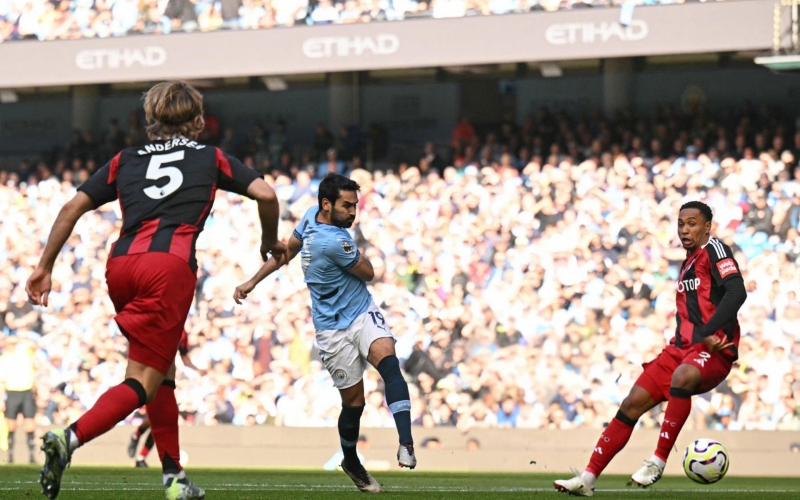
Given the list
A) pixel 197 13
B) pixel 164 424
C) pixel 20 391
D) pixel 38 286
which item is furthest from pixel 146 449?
pixel 38 286

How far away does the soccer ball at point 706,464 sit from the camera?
25.3ft

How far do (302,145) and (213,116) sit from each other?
240 cm

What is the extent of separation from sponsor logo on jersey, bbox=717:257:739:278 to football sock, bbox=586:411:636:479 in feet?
3.51

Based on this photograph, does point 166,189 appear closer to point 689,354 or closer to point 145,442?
point 689,354

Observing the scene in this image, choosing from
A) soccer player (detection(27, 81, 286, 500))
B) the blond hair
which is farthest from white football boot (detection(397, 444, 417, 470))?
the blond hair

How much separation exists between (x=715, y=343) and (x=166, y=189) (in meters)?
3.64

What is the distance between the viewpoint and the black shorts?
16047 mm

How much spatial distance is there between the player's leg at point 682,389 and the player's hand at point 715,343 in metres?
0.11

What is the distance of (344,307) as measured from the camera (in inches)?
301

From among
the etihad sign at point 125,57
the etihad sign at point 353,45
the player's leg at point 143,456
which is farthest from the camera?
the etihad sign at point 125,57

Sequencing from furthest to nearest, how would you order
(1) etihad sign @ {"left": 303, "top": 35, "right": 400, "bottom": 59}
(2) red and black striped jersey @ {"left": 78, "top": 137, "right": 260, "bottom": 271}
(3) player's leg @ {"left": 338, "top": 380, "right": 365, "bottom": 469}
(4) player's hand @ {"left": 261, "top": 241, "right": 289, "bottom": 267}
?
(1) etihad sign @ {"left": 303, "top": 35, "right": 400, "bottom": 59}
(3) player's leg @ {"left": 338, "top": 380, "right": 365, "bottom": 469}
(4) player's hand @ {"left": 261, "top": 241, "right": 289, "bottom": 267}
(2) red and black striped jersey @ {"left": 78, "top": 137, "right": 260, "bottom": 271}

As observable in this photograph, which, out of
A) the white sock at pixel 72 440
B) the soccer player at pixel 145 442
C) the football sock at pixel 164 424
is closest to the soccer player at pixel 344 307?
the football sock at pixel 164 424

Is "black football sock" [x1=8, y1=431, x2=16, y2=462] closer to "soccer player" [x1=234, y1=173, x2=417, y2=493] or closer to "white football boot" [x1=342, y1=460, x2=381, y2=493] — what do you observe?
"soccer player" [x1=234, y1=173, x2=417, y2=493]

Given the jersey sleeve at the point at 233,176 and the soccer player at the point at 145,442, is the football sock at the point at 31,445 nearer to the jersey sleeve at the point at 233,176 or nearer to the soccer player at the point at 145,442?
the soccer player at the point at 145,442
